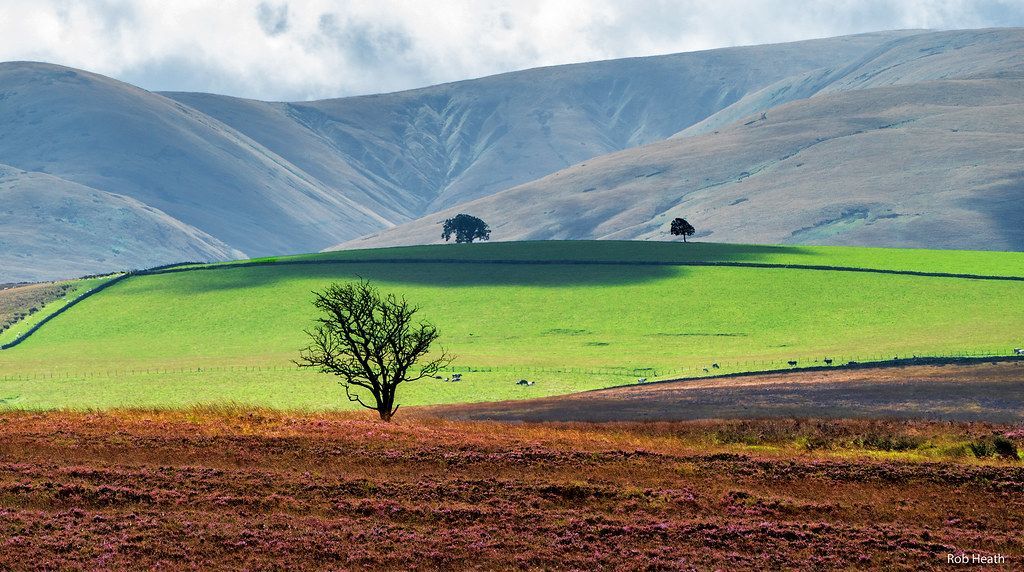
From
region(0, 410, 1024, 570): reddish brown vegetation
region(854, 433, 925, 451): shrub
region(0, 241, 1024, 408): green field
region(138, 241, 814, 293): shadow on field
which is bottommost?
region(0, 410, 1024, 570): reddish brown vegetation

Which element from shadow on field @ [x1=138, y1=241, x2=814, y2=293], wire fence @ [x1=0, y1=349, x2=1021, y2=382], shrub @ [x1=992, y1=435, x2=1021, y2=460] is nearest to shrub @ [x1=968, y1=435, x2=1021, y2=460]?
shrub @ [x1=992, y1=435, x2=1021, y2=460]

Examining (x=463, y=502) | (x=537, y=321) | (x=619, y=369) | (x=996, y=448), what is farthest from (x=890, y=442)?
(x=537, y=321)

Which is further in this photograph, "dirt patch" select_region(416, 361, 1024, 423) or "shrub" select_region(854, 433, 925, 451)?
"dirt patch" select_region(416, 361, 1024, 423)

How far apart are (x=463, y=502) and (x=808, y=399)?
39658 millimetres

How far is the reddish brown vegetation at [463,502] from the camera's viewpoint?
23.6 m

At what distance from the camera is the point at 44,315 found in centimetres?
13938

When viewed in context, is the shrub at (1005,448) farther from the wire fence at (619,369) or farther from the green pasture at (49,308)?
the green pasture at (49,308)

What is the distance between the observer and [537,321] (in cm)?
12319

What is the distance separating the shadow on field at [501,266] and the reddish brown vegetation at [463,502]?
366 ft

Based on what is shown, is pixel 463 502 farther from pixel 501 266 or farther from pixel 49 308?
pixel 501 266

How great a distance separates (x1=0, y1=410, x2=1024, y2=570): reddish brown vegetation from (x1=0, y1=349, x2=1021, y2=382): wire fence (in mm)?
50900

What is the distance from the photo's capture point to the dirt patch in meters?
54.2

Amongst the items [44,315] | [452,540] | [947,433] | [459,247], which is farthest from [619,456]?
[459,247]

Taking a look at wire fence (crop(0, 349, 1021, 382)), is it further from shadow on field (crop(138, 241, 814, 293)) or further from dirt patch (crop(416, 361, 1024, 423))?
shadow on field (crop(138, 241, 814, 293))
